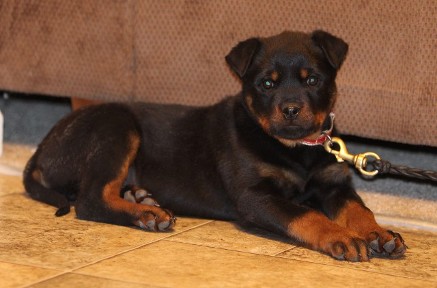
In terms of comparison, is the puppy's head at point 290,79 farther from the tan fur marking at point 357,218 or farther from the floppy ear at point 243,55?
the tan fur marking at point 357,218

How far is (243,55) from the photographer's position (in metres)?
3.62

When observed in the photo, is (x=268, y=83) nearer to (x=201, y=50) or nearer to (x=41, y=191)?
(x=201, y=50)

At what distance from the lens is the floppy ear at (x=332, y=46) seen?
3.56 meters

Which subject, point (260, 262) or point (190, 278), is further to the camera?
point (260, 262)

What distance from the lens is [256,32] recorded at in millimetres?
4117

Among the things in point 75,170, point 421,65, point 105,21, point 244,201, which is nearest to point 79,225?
point 75,170

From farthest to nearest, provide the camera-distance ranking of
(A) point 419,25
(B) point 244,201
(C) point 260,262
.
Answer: (A) point 419,25 → (B) point 244,201 → (C) point 260,262

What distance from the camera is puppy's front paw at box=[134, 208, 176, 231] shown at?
337 cm

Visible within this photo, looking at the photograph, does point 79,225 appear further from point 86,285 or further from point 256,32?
point 256,32

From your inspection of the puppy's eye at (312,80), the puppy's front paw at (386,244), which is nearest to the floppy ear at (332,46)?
the puppy's eye at (312,80)

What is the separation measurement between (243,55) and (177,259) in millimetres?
1061

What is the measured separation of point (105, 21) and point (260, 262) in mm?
1919

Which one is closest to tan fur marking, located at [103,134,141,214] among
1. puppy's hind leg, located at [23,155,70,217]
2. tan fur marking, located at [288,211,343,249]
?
puppy's hind leg, located at [23,155,70,217]

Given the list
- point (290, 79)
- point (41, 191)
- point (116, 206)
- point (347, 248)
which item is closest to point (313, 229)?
point (347, 248)
